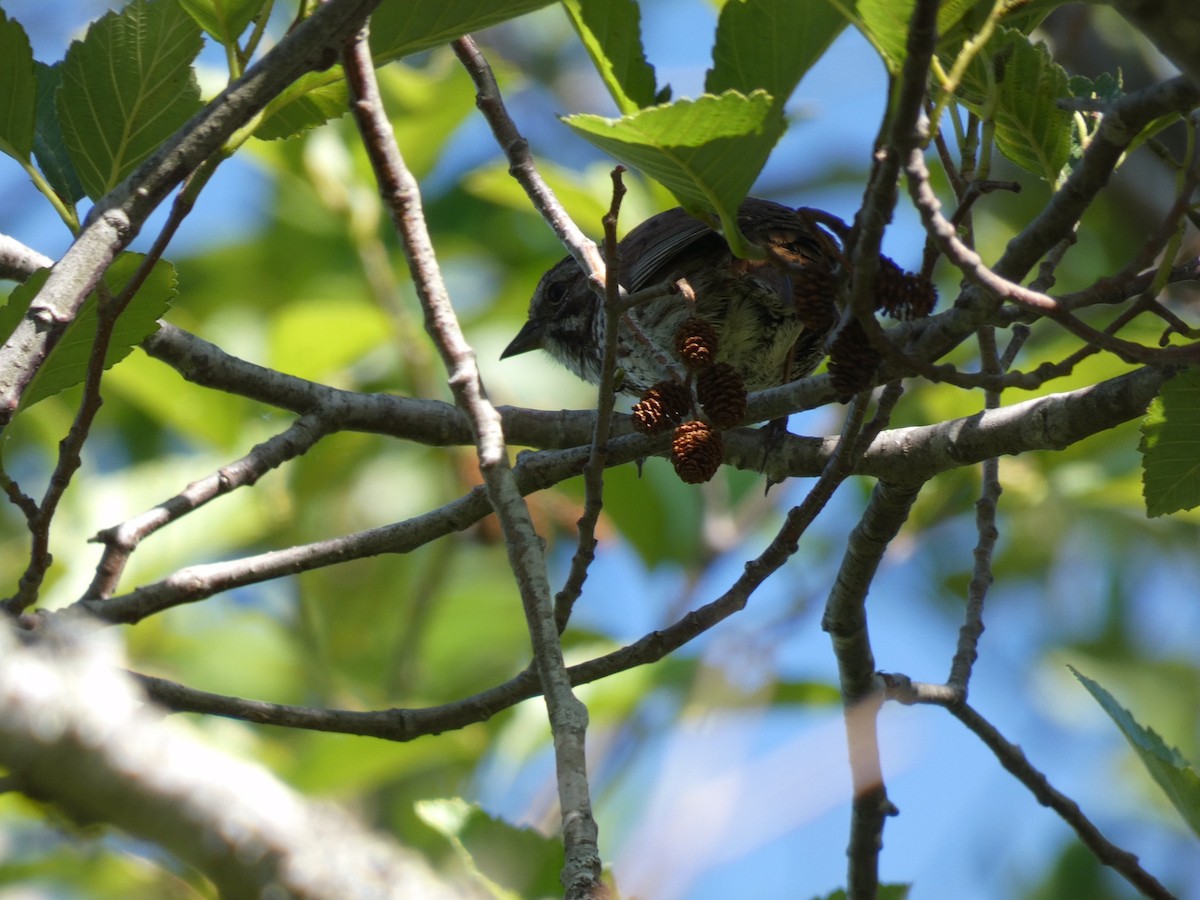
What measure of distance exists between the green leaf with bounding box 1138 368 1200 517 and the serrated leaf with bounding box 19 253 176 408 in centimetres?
165

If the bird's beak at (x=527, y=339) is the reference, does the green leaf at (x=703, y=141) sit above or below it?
below

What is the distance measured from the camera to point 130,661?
4.73 meters

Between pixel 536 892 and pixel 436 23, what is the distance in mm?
1661

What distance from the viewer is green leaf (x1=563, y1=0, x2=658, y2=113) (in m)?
2.01

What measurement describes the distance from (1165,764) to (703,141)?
1377mm

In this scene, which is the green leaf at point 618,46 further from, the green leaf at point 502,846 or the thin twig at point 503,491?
the green leaf at point 502,846

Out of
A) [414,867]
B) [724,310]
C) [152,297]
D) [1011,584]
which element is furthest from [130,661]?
[1011,584]

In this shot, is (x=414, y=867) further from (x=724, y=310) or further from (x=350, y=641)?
(x=350, y=641)

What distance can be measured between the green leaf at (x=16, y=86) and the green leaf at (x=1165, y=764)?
2.14 meters

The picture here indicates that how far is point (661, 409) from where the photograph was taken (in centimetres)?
238

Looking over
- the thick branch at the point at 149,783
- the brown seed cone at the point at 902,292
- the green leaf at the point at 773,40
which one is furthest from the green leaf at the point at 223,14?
the thick branch at the point at 149,783

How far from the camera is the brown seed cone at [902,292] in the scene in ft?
6.30

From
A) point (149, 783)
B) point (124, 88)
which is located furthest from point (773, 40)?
point (149, 783)

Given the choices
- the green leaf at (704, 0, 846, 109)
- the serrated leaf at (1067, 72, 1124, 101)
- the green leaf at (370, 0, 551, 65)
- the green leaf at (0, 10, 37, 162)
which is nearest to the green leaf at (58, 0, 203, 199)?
the green leaf at (0, 10, 37, 162)
